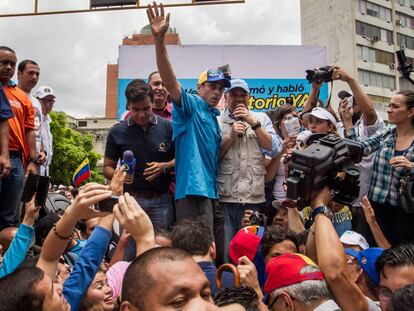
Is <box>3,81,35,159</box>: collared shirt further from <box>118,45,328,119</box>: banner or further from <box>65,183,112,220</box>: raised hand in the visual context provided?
<box>118,45,328,119</box>: banner

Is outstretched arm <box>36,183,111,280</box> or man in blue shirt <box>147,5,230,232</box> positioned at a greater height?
man in blue shirt <box>147,5,230,232</box>

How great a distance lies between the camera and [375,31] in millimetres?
39438

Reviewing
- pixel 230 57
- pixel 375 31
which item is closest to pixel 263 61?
pixel 230 57

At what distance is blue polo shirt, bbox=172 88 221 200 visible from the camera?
14.7 ft

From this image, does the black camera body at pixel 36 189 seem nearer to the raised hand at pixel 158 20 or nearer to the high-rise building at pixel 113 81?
the raised hand at pixel 158 20

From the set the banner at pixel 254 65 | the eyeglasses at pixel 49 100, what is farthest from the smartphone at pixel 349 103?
the banner at pixel 254 65

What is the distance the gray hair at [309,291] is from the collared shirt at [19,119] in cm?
333

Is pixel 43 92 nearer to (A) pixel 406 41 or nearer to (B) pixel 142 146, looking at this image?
(B) pixel 142 146

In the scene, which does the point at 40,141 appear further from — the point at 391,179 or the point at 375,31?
the point at 375,31

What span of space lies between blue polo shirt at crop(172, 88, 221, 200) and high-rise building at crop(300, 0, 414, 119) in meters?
33.7

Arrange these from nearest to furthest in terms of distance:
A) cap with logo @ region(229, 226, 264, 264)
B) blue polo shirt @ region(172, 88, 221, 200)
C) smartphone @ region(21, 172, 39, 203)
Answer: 1. smartphone @ region(21, 172, 39, 203)
2. cap with logo @ region(229, 226, 264, 264)
3. blue polo shirt @ region(172, 88, 221, 200)

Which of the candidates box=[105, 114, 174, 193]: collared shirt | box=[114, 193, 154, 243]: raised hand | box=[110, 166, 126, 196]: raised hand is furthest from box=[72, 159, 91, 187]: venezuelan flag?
box=[114, 193, 154, 243]: raised hand

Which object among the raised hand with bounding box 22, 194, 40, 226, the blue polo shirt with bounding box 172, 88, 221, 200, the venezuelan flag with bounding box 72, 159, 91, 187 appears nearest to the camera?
the raised hand with bounding box 22, 194, 40, 226

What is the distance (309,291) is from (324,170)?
667mm
